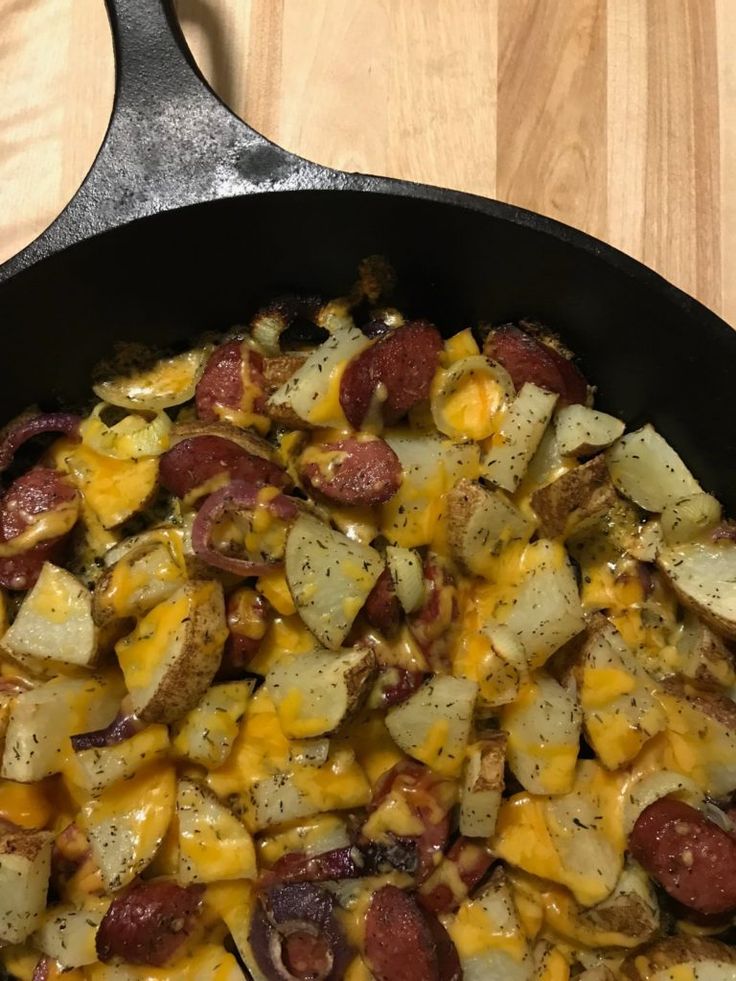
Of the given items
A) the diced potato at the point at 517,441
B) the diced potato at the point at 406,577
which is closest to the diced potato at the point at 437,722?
the diced potato at the point at 406,577

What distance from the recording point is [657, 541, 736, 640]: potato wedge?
142 cm

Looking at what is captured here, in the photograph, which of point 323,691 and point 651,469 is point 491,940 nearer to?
point 323,691

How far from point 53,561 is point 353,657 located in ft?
1.92

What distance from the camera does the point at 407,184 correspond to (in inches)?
51.2

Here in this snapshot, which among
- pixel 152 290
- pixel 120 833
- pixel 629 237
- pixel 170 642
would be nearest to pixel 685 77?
pixel 629 237

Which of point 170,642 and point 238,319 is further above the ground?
point 238,319

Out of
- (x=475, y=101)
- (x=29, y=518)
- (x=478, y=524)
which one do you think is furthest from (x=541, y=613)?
(x=475, y=101)

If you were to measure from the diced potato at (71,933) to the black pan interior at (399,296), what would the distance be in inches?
33.6

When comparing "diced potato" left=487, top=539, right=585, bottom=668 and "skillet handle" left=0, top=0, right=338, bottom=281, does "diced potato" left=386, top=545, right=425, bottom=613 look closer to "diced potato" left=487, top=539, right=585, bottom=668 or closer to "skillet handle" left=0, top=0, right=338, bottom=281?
"diced potato" left=487, top=539, right=585, bottom=668

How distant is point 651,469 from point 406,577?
1.59ft

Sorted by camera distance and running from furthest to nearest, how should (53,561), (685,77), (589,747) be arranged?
(685,77) < (53,561) < (589,747)

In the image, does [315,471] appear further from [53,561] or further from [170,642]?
[53,561]

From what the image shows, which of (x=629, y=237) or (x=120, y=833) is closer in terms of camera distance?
(x=120, y=833)

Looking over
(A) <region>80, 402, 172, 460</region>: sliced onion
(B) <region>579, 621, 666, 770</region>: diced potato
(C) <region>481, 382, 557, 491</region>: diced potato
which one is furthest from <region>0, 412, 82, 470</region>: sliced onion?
(B) <region>579, 621, 666, 770</region>: diced potato
